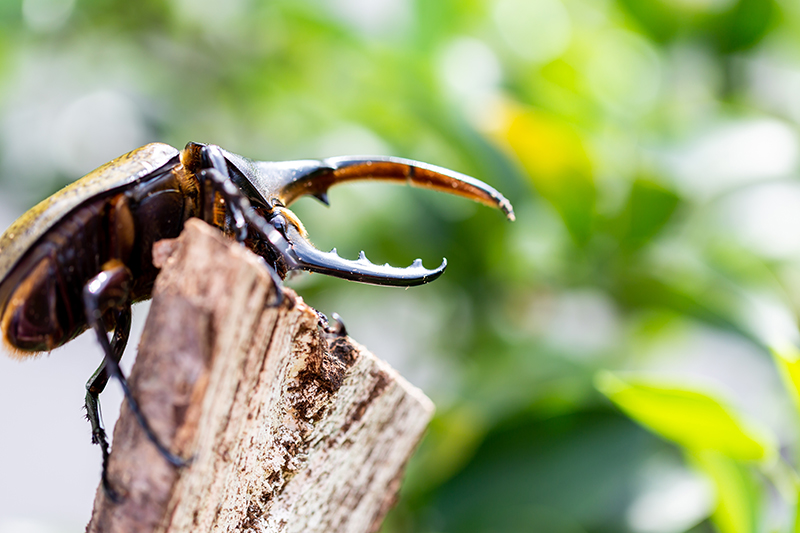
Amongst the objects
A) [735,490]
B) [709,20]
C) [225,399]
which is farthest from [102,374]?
[709,20]

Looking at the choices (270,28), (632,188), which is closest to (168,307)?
(632,188)

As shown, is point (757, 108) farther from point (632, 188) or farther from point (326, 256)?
point (326, 256)

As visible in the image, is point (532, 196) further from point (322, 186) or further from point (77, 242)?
point (77, 242)

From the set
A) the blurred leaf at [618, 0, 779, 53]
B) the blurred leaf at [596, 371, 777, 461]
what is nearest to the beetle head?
the blurred leaf at [596, 371, 777, 461]

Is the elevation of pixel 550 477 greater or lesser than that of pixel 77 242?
lesser

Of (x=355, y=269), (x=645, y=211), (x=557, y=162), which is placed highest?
(x=557, y=162)

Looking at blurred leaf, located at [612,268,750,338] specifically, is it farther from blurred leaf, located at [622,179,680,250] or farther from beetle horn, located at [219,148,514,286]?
beetle horn, located at [219,148,514,286]
